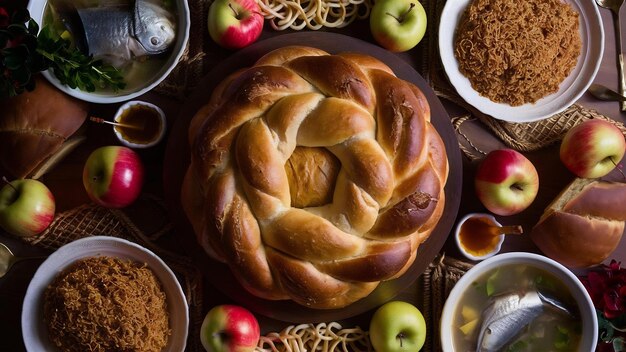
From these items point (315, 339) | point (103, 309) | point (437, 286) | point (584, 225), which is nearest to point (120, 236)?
point (103, 309)

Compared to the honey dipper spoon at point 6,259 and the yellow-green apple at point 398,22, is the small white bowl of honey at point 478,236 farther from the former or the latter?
the honey dipper spoon at point 6,259

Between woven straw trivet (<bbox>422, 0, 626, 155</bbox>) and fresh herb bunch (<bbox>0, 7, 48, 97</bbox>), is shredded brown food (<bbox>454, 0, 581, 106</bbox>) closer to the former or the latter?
woven straw trivet (<bbox>422, 0, 626, 155</bbox>)

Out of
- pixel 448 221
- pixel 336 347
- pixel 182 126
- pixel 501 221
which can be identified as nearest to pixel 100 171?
pixel 182 126

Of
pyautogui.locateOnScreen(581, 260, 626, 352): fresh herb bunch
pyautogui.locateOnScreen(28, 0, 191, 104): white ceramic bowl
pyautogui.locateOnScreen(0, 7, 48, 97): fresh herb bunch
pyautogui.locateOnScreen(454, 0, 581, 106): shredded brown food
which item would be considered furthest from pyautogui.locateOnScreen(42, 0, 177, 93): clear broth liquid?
pyautogui.locateOnScreen(581, 260, 626, 352): fresh herb bunch

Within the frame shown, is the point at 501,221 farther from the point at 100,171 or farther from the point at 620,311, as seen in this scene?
the point at 100,171

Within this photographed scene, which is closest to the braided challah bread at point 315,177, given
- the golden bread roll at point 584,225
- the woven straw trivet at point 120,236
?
the woven straw trivet at point 120,236

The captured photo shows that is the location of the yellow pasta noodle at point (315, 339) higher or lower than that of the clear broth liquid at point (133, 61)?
lower

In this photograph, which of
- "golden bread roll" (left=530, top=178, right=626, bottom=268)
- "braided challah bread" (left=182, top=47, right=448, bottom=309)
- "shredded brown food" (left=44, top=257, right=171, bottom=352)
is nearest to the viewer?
"braided challah bread" (left=182, top=47, right=448, bottom=309)
